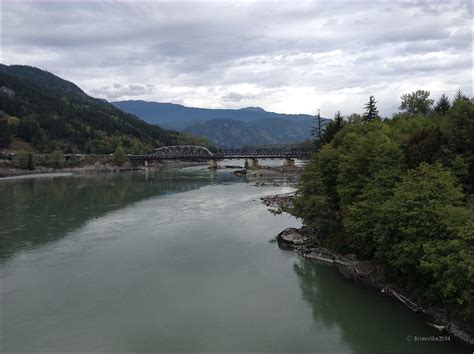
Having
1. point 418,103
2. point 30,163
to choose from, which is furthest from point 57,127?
point 418,103

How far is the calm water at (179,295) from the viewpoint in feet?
58.6

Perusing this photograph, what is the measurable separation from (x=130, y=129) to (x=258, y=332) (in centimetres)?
18111

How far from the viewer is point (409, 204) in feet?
66.2

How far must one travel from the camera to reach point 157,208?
172ft

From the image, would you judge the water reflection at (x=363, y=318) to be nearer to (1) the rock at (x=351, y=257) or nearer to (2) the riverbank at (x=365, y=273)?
(2) the riverbank at (x=365, y=273)

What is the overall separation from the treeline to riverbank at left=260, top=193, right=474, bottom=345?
43cm

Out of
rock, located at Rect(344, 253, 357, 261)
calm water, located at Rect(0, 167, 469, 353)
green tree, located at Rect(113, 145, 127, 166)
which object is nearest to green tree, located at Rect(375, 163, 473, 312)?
calm water, located at Rect(0, 167, 469, 353)

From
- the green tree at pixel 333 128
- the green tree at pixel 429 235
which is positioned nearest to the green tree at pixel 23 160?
the green tree at pixel 333 128

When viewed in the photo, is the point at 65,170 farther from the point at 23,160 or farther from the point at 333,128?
the point at 333,128

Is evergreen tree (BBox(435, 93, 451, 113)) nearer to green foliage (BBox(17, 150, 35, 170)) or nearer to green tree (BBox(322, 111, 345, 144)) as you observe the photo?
green tree (BBox(322, 111, 345, 144))

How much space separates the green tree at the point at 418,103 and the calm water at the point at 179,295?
29.7m

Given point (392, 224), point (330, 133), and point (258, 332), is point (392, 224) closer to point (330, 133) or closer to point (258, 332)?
point (258, 332)

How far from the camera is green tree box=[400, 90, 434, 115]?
58.3 metres

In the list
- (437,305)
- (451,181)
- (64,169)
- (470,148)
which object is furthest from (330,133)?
(64,169)
